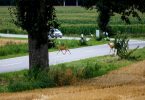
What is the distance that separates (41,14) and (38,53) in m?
1.84

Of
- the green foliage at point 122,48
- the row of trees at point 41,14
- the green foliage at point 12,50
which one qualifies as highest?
the row of trees at point 41,14

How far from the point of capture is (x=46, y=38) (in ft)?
72.0

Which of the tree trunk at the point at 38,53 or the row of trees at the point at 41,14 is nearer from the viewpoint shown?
the row of trees at the point at 41,14

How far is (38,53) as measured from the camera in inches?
869

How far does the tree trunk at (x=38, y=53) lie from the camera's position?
72.0 feet

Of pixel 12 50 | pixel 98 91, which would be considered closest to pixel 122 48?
pixel 12 50

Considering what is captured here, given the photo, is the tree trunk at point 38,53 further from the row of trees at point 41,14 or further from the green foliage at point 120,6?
the green foliage at point 120,6

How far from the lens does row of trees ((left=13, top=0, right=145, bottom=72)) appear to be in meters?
21.2

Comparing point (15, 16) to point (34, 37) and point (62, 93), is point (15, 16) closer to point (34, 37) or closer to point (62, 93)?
point (34, 37)

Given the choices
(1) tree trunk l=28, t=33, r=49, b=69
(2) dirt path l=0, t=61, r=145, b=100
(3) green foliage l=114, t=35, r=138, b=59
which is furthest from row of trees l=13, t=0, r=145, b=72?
(3) green foliage l=114, t=35, r=138, b=59

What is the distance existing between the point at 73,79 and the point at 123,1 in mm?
3810

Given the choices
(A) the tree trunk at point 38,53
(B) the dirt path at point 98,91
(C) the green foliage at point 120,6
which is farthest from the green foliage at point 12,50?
(C) the green foliage at point 120,6

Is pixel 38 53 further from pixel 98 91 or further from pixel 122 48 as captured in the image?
pixel 122 48

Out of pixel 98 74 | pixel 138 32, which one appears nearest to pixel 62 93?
pixel 98 74
